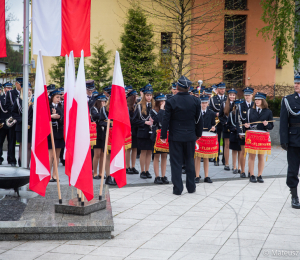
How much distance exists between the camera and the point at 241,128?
31.1 feet

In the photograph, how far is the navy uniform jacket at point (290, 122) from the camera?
668cm

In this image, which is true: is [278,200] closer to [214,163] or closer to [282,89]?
[214,163]

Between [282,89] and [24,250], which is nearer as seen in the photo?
[24,250]

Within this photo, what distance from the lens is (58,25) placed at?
7484 millimetres

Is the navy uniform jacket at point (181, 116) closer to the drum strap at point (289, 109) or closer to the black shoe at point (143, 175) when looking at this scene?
the drum strap at point (289, 109)

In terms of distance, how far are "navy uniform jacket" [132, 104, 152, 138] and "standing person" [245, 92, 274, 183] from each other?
2.32m

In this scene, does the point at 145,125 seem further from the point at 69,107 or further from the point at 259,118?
the point at 69,107

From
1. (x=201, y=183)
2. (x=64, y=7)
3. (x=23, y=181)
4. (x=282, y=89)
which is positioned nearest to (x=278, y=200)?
(x=201, y=183)

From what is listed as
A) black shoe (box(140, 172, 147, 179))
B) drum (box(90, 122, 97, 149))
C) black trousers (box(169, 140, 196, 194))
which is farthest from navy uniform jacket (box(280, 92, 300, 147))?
drum (box(90, 122, 97, 149))

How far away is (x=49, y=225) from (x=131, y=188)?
3.31 meters

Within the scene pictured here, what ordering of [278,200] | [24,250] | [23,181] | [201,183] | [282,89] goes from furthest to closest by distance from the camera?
[282,89] < [201,183] < [278,200] < [23,181] < [24,250]

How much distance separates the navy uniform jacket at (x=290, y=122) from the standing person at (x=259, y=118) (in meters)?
2.20

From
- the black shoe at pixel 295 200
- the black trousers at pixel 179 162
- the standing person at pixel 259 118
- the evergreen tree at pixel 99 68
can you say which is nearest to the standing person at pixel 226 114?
the standing person at pixel 259 118

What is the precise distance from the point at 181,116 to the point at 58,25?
288 centimetres
